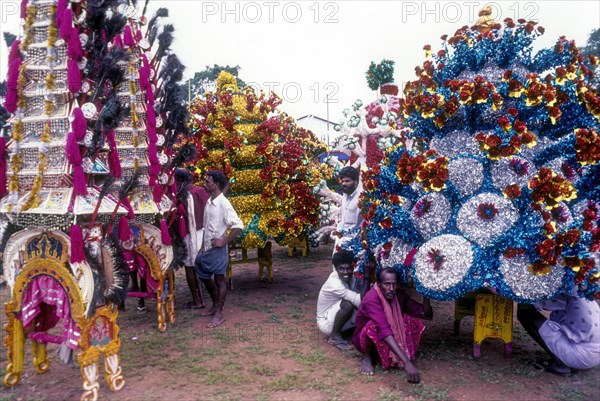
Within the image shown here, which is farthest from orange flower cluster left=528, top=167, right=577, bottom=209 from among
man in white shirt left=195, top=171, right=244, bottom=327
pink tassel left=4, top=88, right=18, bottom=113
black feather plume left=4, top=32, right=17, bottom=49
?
black feather plume left=4, top=32, right=17, bottom=49

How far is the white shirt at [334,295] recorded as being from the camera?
17.5 ft

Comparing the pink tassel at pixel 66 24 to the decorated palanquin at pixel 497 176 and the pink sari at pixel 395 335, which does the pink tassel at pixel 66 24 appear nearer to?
the decorated palanquin at pixel 497 176

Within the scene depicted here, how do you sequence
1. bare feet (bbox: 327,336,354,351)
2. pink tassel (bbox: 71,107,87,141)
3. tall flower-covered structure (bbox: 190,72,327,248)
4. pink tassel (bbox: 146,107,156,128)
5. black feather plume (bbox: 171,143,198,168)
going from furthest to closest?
tall flower-covered structure (bbox: 190,72,327,248)
black feather plume (bbox: 171,143,198,168)
pink tassel (bbox: 146,107,156,128)
bare feet (bbox: 327,336,354,351)
pink tassel (bbox: 71,107,87,141)

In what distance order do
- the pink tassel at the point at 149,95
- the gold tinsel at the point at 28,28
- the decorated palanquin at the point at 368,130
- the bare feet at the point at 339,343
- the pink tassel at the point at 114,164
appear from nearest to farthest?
1. the gold tinsel at the point at 28,28
2. the pink tassel at the point at 114,164
3. the bare feet at the point at 339,343
4. the pink tassel at the point at 149,95
5. the decorated palanquin at the point at 368,130

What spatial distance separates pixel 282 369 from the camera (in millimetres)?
4828

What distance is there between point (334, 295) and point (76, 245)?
268 cm

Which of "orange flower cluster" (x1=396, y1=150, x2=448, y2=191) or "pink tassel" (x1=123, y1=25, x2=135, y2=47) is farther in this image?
"pink tassel" (x1=123, y1=25, x2=135, y2=47)

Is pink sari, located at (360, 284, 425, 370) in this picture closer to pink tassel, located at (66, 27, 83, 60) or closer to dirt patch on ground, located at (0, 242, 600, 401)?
dirt patch on ground, located at (0, 242, 600, 401)

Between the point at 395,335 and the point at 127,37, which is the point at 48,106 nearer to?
the point at 127,37

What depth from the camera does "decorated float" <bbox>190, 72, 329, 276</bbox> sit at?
7.63 meters

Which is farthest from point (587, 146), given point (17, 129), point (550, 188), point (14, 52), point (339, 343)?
point (14, 52)

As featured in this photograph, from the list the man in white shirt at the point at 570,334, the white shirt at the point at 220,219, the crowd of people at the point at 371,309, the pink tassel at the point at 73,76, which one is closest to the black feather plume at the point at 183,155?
the crowd of people at the point at 371,309

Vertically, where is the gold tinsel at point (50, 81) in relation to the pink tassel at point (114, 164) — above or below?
above

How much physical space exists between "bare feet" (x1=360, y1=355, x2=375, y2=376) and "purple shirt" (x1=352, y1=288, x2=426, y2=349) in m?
0.16
